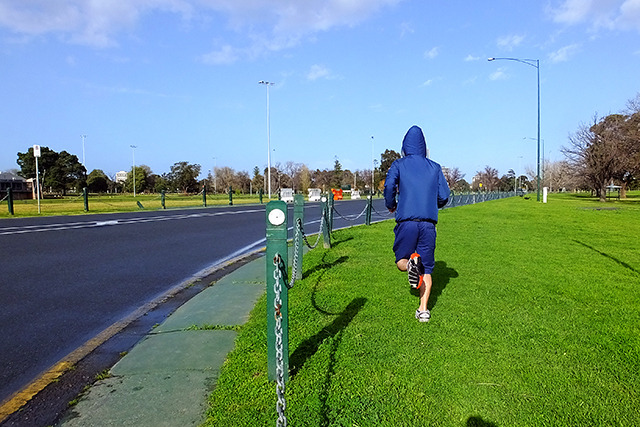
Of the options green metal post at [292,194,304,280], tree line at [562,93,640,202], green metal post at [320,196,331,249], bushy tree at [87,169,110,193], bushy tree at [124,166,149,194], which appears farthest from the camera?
bushy tree at [124,166,149,194]

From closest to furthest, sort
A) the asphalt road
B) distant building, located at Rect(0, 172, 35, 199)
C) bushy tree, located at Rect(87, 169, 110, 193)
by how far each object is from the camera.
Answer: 1. the asphalt road
2. distant building, located at Rect(0, 172, 35, 199)
3. bushy tree, located at Rect(87, 169, 110, 193)

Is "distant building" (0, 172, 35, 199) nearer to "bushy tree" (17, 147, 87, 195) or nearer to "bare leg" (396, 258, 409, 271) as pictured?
"bushy tree" (17, 147, 87, 195)

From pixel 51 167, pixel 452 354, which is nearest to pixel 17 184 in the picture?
pixel 51 167

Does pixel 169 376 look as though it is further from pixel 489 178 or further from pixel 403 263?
pixel 489 178

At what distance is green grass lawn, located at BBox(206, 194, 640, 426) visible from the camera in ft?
8.92

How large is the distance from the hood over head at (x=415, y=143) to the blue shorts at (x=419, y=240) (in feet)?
2.48

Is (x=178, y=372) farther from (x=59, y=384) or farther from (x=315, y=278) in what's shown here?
(x=315, y=278)

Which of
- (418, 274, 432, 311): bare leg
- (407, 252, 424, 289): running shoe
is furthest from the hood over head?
(418, 274, 432, 311): bare leg

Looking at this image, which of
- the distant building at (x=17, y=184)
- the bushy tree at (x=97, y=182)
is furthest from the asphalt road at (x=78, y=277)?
the bushy tree at (x=97, y=182)

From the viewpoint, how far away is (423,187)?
178 inches

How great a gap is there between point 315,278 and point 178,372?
3.26 m

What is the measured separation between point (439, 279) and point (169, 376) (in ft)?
13.7

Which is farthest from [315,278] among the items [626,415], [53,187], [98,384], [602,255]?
[53,187]

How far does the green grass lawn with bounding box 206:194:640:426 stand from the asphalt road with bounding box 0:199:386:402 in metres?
1.77
